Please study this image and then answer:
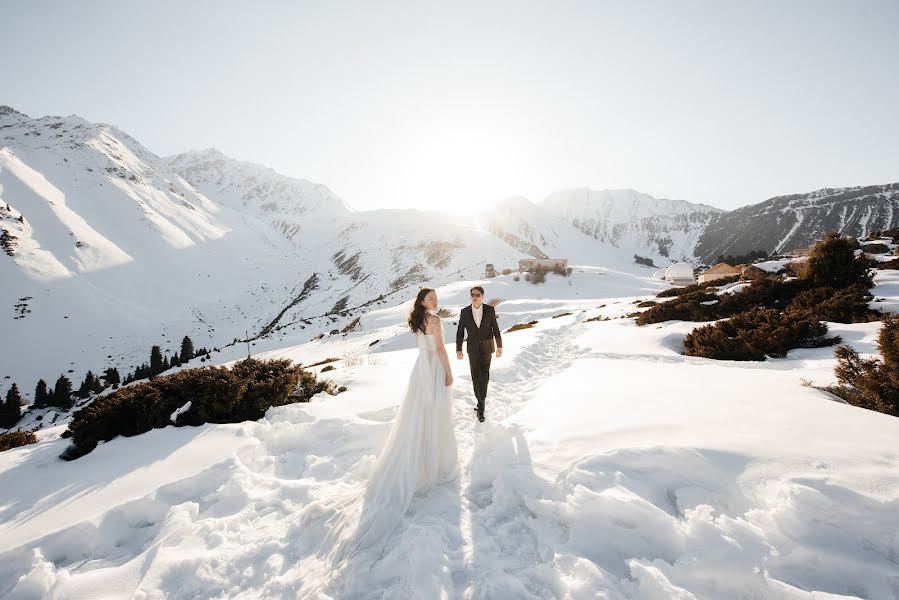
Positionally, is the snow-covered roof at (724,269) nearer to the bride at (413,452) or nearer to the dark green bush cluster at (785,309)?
the dark green bush cluster at (785,309)

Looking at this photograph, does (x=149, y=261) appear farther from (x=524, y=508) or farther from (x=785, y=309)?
(x=785, y=309)

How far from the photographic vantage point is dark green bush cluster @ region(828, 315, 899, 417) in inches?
193

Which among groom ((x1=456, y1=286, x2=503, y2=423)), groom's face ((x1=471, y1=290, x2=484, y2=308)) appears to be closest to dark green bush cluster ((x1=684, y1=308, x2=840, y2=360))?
groom ((x1=456, y1=286, x2=503, y2=423))

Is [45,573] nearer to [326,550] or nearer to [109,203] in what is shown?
[326,550]

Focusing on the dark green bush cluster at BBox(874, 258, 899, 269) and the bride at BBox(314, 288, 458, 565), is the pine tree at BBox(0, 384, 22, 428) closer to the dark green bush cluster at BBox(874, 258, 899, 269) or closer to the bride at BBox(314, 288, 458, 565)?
the bride at BBox(314, 288, 458, 565)

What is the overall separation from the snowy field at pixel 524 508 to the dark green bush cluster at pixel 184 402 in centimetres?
41

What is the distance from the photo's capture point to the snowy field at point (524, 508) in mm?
2625

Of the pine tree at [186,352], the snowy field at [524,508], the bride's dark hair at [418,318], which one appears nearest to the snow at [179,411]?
the snowy field at [524,508]

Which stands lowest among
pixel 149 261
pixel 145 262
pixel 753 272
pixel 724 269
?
pixel 724 269

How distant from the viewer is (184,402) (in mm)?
6746

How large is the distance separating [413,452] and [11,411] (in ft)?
170

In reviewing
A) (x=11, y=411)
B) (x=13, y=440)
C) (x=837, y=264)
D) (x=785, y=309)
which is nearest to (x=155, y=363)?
(x=11, y=411)

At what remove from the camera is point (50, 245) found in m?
70.9

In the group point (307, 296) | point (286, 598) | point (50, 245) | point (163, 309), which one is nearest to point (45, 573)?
point (286, 598)
